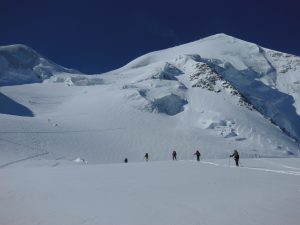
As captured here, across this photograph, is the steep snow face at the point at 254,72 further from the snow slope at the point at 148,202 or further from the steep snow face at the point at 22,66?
the snow slope at the point at 148,202

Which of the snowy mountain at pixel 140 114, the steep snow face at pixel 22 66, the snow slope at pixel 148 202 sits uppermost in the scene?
the steep snow face at pixel 22 66

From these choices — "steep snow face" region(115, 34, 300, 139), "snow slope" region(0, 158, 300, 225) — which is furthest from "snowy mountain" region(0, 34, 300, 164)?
"snow slope" region(0, 158, 300, 225)

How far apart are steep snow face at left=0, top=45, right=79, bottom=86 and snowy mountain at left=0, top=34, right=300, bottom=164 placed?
1.33ft

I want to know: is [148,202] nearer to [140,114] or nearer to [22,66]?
[140,114]

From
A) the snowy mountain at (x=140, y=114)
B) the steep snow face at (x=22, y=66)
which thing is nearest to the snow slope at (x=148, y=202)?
the snowy mountain at (x=140, y=114)

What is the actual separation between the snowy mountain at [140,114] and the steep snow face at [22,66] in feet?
1.33

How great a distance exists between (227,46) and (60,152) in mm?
156210

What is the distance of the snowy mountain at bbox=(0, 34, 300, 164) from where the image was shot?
A: 67062 mm

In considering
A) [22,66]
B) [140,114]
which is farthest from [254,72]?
[22,66]

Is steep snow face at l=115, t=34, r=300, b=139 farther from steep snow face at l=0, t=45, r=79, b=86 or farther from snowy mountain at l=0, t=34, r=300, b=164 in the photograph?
steep snow face at l=0, t=45, r=79, b=86

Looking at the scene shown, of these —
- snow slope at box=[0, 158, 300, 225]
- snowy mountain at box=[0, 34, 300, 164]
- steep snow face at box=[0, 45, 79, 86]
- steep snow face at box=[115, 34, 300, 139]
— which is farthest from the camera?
steep snow face at box=[115, 34, 300, 139]

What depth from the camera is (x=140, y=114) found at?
316 feet

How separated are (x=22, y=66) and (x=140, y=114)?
78790 millimetres

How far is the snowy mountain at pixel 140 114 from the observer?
6706cm
